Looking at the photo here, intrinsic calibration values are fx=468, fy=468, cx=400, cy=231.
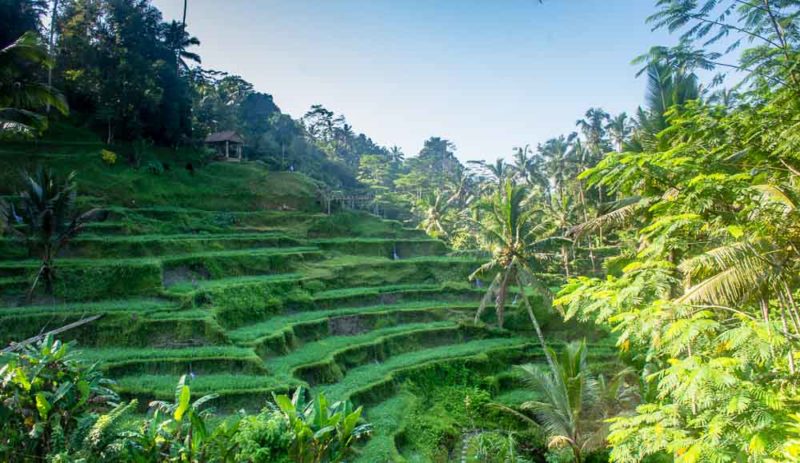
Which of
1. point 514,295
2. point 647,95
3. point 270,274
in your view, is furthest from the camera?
point 514,295

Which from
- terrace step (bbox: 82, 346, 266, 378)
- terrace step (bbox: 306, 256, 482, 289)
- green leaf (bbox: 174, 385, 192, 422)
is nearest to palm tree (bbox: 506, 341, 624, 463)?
terrace step (bbox: 82, 346, 266, 378)

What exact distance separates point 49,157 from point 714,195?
85.9 feet

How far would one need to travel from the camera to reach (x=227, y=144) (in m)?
32.3

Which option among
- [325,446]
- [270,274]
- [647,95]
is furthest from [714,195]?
[270,274]

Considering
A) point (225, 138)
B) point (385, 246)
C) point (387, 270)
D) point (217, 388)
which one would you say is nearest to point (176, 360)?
point (217, 388)

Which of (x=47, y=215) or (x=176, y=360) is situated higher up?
(x=47, y=215)

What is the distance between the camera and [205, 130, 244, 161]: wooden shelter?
32.3 metres

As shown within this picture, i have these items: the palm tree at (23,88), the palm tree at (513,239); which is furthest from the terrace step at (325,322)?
the palm tree at (23,88)

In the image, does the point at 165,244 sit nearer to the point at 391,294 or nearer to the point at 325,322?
the point at 325,322

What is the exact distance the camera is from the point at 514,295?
79.7ft

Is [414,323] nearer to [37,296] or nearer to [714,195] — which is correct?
[37,296]

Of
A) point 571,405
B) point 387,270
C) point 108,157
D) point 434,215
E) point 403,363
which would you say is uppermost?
point 108,157

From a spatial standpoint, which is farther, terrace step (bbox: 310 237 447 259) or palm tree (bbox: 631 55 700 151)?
terrace step (bbox: 310 237 447 259)

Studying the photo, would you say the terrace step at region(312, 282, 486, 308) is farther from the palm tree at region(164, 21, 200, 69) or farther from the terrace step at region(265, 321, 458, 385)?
the palm tree at region(164, 21, 200, 69)
